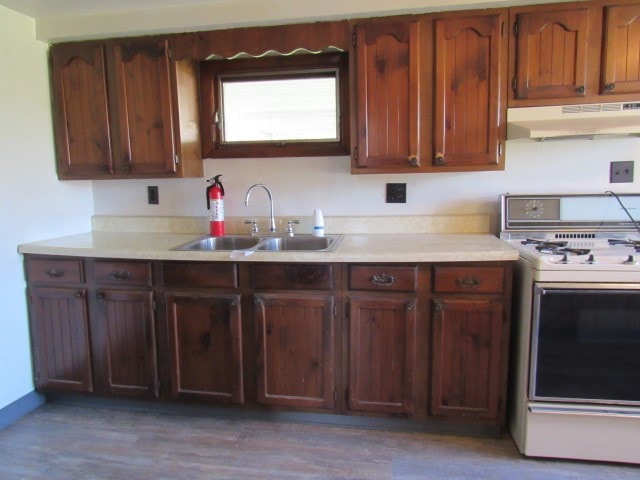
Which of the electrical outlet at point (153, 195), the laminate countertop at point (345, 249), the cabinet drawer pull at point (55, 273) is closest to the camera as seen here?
the laminate countertop at point (345, 249)

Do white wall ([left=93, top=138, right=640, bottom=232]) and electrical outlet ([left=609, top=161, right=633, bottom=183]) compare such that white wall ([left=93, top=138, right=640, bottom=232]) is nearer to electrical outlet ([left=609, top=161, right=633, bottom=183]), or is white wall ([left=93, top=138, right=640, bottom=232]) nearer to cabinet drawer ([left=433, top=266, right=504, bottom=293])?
electrical outlet ([left=609, top=161, right=633, bottom=183])

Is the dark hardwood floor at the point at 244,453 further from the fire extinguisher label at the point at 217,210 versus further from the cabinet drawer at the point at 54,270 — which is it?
the fire extinguisher label at the point at 217,210

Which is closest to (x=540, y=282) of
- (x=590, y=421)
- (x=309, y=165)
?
(x=590, y=421)

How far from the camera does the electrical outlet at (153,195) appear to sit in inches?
Answer: 107

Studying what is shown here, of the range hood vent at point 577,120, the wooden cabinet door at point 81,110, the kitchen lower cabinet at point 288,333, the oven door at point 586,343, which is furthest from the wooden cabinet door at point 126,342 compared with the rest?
the range hood vent at point 577,120

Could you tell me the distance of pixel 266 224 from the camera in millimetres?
2605

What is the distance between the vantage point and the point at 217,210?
2.49 meters

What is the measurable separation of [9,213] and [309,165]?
1573mm

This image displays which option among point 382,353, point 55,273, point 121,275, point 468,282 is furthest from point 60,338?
point 468,282

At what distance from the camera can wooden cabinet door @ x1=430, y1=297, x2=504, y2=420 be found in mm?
1939

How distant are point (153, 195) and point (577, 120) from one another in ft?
7.67

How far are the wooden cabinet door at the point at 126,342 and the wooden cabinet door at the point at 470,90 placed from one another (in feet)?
5.41

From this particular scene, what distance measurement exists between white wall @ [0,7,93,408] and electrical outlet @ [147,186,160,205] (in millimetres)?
508


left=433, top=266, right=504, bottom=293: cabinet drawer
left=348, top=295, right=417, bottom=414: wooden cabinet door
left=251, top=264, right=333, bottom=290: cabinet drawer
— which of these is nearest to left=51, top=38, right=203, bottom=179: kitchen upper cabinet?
left=251, top=264, right=333, bottom=290: cabinet drawer
